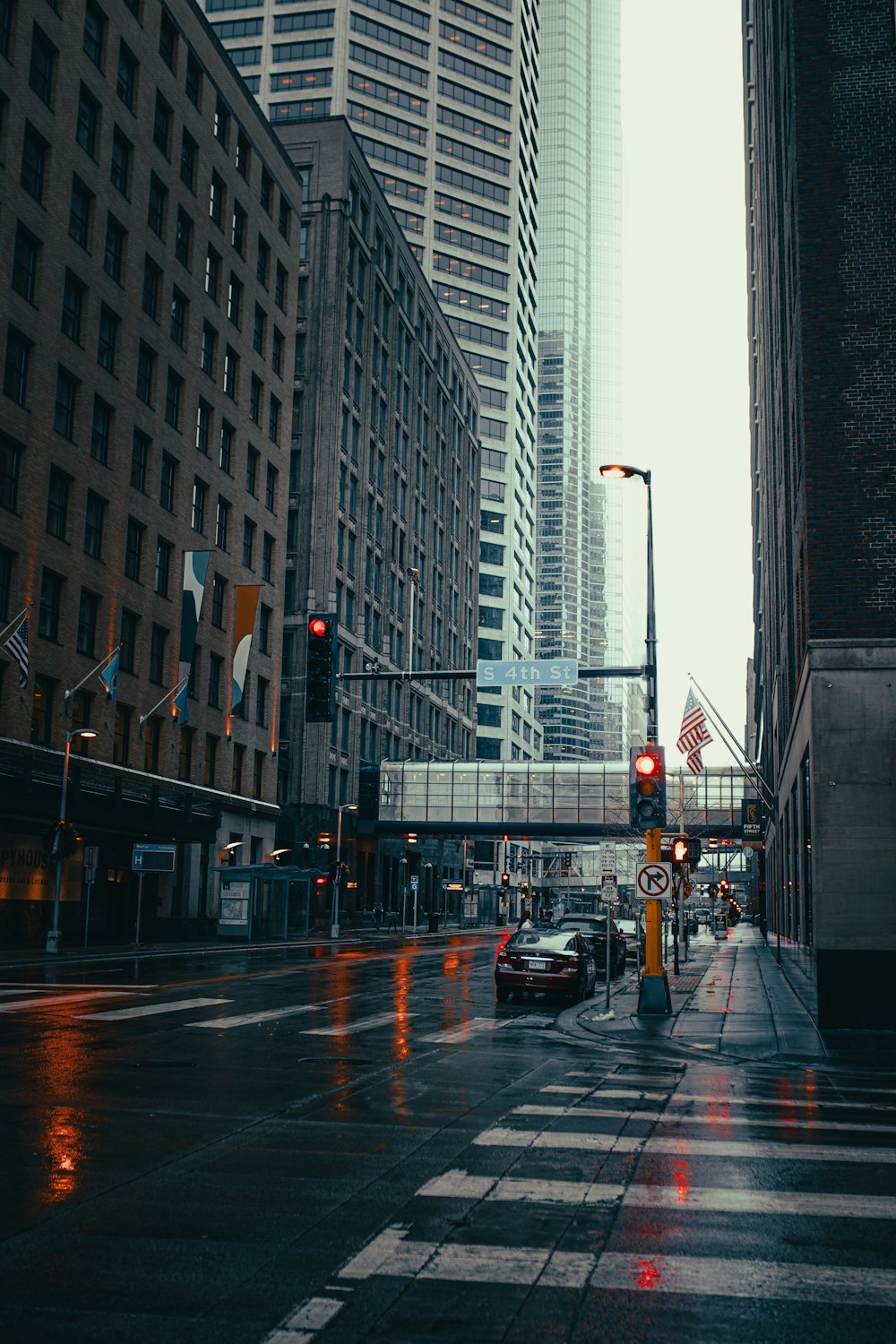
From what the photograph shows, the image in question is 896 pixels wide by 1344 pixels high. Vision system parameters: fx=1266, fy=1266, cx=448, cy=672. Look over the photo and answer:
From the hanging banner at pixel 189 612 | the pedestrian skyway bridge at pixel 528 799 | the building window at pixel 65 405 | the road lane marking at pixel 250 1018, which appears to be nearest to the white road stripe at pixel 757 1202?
the road lane marking at pixel 250 1018

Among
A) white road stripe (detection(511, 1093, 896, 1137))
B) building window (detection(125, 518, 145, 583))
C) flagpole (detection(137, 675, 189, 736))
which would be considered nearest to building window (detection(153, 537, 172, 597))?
building window (detection(125, 518, 145, 583))

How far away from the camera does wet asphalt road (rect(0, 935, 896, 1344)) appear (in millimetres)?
6043

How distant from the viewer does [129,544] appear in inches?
1971

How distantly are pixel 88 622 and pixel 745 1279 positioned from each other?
42.9m

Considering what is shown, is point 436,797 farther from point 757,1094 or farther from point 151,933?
point 757,1094

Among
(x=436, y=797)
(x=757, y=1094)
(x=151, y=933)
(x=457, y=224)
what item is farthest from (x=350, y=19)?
(x=757, y=1094)

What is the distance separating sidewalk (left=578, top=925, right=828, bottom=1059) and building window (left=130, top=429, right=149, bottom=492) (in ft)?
95.4

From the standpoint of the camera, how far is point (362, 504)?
84.4 metres

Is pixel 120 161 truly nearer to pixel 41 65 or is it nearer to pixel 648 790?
pixel 41 65

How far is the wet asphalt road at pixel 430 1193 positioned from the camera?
6043mm

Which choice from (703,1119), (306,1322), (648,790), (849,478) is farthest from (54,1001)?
(306,1322)

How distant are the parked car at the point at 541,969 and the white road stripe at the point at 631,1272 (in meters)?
19.4

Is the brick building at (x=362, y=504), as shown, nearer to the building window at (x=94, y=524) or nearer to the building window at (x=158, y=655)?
the building window at (x=158, y=655)

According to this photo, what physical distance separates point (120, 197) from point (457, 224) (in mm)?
93743
